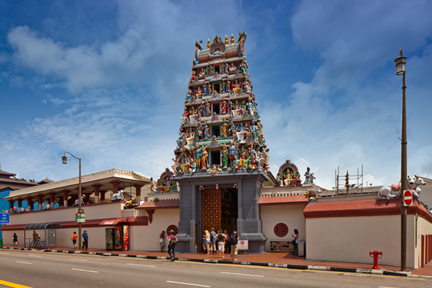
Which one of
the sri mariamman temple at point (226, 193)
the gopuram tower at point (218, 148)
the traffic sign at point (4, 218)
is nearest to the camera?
the sri mariamman temple at point (226, 193)

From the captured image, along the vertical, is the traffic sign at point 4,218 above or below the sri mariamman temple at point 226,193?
below

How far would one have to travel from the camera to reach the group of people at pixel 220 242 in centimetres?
2217

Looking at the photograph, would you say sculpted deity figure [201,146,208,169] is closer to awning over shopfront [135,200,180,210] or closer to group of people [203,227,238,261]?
awning over shopfront [135,200,180,210]

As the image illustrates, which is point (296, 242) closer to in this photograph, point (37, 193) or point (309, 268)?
point (309, 268)

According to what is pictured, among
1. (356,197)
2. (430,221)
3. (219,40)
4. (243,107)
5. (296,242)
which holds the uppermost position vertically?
(219,40)

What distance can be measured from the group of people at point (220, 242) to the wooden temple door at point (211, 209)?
64cm

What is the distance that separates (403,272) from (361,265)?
9.68 ft

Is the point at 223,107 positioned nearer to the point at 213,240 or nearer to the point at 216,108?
the point at 216,108

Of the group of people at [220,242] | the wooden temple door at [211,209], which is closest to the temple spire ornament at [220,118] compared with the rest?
the wooden temple door at [211,209]

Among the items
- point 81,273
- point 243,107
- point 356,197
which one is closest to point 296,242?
point 356,197

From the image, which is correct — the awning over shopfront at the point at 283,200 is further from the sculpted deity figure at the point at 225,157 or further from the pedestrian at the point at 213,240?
the pedestrian at the point at 213,240

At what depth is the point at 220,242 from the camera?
2314 cm

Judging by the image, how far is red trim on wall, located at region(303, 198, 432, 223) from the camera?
18.8m

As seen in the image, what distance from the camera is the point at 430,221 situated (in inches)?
922
